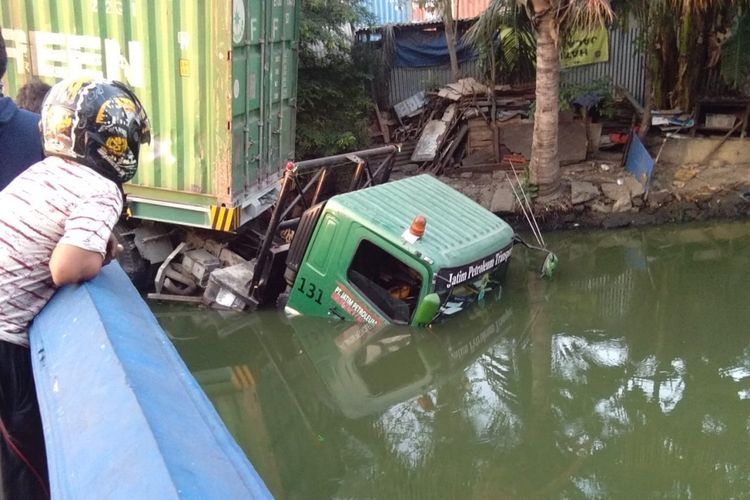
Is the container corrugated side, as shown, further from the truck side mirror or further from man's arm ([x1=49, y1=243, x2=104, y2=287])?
man's arm ([x1=49, y1=243, x2=104, y2=287])

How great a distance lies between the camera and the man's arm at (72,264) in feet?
5.82

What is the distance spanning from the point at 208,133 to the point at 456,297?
9.80 feet

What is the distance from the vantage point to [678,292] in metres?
7.95

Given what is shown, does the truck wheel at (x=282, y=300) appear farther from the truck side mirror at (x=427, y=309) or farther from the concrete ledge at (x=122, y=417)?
the concrete ledge at (x=122, y=417)

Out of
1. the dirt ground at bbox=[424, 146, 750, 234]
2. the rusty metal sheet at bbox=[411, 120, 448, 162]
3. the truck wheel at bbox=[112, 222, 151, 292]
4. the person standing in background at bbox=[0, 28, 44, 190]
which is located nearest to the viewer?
the person standing in background at bbox=[0, 28, 44, 190]

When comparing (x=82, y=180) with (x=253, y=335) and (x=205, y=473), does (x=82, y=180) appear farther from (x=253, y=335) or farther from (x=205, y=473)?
(x=253, y=335)

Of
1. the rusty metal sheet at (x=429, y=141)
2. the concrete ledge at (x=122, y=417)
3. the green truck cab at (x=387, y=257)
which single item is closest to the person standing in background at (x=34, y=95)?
the concrete ledge at (x=122, y=417)

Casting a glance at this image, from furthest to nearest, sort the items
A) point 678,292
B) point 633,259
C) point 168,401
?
1. point 633,259
2. point 678,292
3. point 168,401

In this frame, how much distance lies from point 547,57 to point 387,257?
4618mm

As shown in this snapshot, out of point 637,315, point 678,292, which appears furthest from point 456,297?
point 678,292

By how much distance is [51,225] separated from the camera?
184cm

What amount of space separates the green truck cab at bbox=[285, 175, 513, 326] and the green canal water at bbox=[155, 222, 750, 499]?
236 mm

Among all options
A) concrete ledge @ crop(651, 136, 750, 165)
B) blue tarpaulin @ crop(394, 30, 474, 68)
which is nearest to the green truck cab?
concrete ledge @ crop(651, 136, 750, 165)

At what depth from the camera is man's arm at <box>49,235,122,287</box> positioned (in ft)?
5.82
